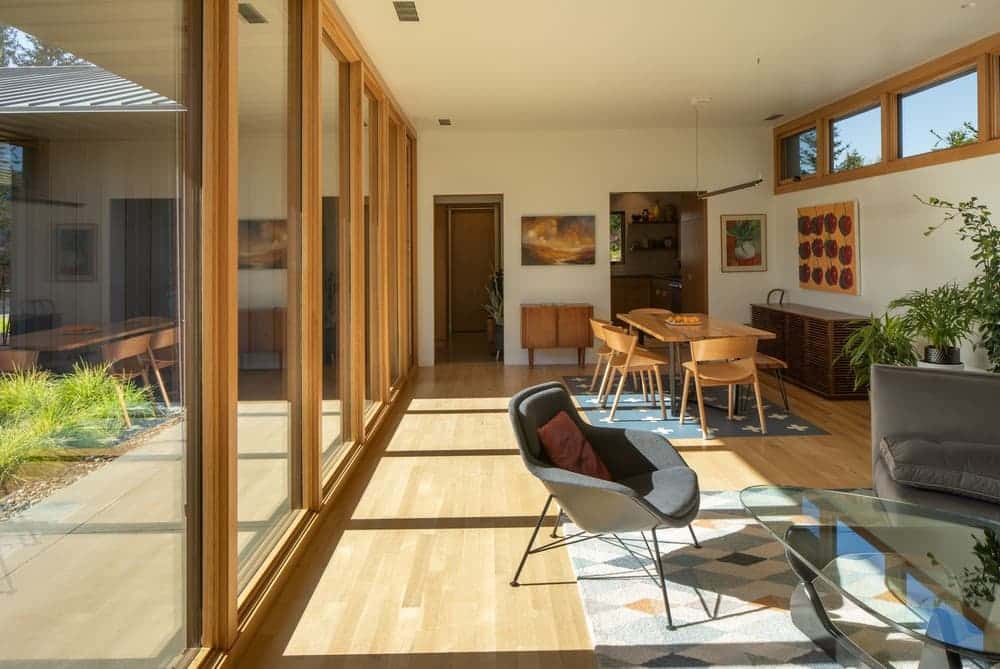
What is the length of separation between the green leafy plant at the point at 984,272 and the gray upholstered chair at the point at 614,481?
11.4ft

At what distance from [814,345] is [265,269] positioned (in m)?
6.39

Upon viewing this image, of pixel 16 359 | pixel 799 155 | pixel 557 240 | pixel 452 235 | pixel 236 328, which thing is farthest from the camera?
pixel 452 235

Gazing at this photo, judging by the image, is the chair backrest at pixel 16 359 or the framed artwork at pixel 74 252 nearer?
the chair backrest at pixel 16 359

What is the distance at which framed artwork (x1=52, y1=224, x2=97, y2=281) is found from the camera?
161 cm

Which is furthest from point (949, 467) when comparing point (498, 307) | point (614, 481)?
point (498, 307)

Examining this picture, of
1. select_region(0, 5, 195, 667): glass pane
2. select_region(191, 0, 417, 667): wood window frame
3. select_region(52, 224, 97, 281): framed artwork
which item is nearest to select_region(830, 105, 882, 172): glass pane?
select_region(191, 0, 417, 667): wood window frame

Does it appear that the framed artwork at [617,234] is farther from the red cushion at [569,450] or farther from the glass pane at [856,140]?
the red cushion at [569,450]

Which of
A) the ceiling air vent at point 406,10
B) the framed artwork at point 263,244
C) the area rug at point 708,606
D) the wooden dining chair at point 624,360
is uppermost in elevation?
the ceiling air vent at point 406,10

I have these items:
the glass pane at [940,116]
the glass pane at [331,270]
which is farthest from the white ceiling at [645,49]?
the glass pane at [331,270]

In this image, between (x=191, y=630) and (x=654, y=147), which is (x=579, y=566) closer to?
(x=191, y=630)

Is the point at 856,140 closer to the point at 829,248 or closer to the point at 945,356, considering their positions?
the point at 829,248

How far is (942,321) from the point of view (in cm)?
609

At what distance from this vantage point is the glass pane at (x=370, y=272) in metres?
6.38

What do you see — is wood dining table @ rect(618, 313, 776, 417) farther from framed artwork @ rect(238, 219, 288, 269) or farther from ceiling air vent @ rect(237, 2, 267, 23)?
ceiling air vent @ rect(237, 2, 267, 23)
